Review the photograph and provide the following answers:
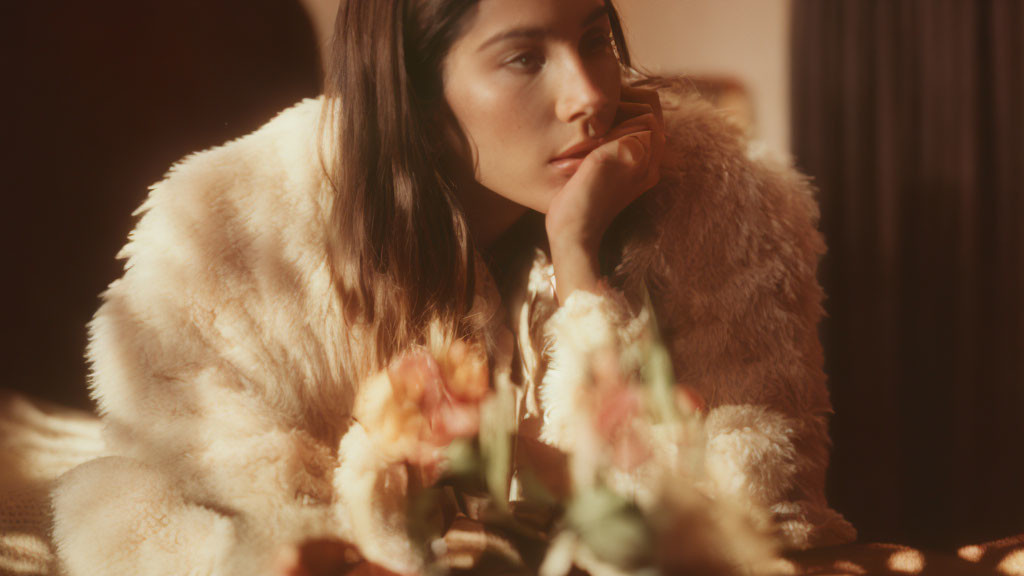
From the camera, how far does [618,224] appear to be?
59cm

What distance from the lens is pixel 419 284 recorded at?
0.54 meters

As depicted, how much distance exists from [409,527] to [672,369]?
274 mm

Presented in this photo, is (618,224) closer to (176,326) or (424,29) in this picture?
(424,29)

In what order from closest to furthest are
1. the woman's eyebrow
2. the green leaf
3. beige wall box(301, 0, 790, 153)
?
the green leaf → the woman's eyebrow → beige wall box(301, 0, 790, 153)

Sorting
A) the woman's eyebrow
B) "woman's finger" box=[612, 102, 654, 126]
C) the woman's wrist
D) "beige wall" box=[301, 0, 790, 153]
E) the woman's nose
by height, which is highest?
"beige wall" box=[301, 0, 790, 153]

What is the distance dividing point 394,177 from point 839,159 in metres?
0.46

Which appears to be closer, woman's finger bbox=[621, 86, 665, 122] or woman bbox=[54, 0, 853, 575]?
woman bbox=[54, 0, 853, 575]

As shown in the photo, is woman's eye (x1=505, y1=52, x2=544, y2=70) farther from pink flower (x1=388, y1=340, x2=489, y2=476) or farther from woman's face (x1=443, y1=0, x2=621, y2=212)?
pink flower (x1=388, y1=340, x2=489, y2=476)

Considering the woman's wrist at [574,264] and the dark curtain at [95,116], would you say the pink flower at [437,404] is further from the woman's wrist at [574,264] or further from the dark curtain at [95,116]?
the dark curtain at [95,116]

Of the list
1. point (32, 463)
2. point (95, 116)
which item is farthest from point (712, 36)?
point (32, 463)

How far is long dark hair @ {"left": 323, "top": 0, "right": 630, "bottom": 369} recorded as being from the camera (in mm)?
523

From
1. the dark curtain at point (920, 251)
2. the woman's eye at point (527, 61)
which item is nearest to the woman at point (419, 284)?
the woman's eye at point (527, 61)

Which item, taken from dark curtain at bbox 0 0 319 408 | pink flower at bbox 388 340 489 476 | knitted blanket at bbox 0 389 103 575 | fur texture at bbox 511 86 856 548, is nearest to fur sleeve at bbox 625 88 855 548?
fur texture at bbox 511 86 856 548

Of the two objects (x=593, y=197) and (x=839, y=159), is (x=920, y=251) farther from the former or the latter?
(x=593, y=197)
